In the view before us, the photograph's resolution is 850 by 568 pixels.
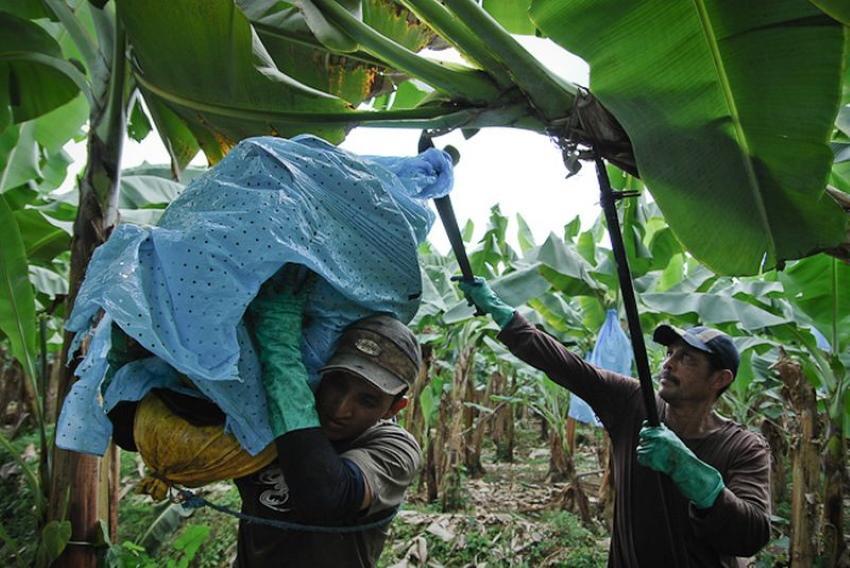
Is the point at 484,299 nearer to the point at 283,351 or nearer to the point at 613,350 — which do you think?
the point at 283,351

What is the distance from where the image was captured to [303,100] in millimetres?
1542

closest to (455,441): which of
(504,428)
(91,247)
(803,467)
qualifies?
(803,467)

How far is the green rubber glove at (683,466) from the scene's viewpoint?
166 centimetres

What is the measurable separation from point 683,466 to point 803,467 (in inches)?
107

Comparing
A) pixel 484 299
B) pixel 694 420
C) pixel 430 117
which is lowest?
pixel 694 420

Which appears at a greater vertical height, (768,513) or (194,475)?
(194,475)

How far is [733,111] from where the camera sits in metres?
1.24

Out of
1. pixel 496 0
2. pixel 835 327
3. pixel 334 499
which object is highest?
pixel 496 0

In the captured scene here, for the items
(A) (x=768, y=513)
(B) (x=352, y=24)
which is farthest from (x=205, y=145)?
(A) (x=768, y=513)

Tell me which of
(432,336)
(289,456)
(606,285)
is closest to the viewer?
(289,456)

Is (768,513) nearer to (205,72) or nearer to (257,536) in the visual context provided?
(257,536)

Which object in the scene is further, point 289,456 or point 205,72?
point 205,72

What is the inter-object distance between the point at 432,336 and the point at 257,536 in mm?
4507

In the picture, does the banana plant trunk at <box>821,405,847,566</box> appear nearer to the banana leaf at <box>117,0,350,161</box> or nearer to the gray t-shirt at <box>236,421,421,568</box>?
the gray t-shirt at <box>236,421,421,568</box>
